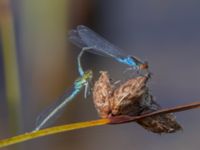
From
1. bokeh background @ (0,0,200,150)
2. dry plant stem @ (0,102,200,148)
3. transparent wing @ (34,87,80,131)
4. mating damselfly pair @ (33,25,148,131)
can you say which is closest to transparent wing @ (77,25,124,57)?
mating damselfly pair @ (33,25,148,131)

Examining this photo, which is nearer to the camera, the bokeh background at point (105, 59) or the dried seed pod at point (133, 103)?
the dried seed pod at point (133, 103)

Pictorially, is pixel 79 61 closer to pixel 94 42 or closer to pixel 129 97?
pixel 94 42

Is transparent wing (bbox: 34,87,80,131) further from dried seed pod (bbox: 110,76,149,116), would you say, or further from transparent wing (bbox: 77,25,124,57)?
dried seed pod (bbox: 110,76,149,116)

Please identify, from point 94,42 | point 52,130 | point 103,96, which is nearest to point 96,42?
point 94,42

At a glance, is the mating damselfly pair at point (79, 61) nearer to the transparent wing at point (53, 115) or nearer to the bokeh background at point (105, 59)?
the transparent wing at point (53, 115)

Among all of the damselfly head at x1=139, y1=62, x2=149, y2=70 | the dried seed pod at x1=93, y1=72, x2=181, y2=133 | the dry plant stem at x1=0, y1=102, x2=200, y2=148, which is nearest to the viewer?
the dry plant stem at x1=0, y1=102, x2=200, y2=148

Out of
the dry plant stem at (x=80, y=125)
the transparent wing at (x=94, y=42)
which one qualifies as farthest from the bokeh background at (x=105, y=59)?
the dry plant stem at (x=80, y=125)

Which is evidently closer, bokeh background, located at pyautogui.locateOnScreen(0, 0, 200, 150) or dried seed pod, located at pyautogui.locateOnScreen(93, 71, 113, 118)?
dried seed pod, located at pyautogui.locateOnScreen(93, 71, 113, 118)

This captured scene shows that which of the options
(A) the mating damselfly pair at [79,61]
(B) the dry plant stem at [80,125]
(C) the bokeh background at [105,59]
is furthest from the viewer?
(C) the bokeh background at [105,59]
